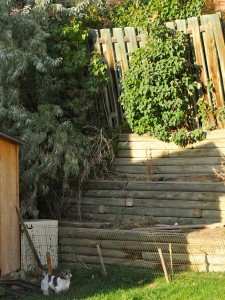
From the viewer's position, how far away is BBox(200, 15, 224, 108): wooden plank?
16797 millimetres

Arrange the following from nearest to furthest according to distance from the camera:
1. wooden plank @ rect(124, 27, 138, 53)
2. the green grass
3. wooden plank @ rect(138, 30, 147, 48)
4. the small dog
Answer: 1. the green grass
2. the small dog
3. wooden plank @ rect(138, 30, 147, 48)
4. wooden plank @ rect(124, 27, 138, 53)

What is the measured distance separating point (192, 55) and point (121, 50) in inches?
A: 72.0

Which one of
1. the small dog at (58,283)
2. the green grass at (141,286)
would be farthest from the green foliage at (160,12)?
the small dog at (58,283)

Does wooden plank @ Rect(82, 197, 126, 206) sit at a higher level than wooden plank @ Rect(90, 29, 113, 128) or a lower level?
lower

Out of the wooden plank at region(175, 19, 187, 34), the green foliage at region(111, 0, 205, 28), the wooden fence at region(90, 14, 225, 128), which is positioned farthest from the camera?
the green foliage at region(111, 0, 205, 28)

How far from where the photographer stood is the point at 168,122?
16.8 meters

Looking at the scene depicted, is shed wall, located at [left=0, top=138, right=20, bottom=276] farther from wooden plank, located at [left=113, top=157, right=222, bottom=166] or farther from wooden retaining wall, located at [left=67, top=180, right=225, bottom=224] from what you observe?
wooden plank, located at [left=113, top=157, right=222, bottom=166]

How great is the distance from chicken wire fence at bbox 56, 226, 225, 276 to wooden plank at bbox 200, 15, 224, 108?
427 centimetres

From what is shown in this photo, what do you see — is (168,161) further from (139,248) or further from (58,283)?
(58,283)

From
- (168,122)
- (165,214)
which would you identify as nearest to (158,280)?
(165,214)

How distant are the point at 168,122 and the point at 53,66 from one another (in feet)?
9.94

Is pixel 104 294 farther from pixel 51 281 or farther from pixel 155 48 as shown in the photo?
pixel 155 48

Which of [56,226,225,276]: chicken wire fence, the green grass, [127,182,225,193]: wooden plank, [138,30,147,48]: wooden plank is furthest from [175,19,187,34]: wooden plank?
the green grass

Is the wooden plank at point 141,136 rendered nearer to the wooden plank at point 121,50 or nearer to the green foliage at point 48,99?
the green foliage at point 48,99
